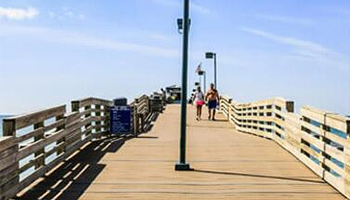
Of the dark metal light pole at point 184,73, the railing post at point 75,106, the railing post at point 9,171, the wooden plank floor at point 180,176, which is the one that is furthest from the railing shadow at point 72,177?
the dark metal light pole at point 184,73

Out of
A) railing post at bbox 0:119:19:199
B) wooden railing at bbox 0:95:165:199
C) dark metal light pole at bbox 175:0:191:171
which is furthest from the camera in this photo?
dark metal light pole at bbox 175:0:191:171

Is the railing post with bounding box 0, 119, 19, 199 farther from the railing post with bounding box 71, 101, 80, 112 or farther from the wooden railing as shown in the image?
the railing post with bounding box 71, 101, 80, 112

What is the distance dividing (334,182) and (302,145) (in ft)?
8.01

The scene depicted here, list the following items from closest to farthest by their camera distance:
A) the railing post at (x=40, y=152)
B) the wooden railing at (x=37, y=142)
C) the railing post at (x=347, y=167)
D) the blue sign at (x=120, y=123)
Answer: the wooden railing at (x=37, y=142)
the railing post at (x=347, y=167)
the railing post at (x=40, y=152)
the blue sign at (x=120, y=123)

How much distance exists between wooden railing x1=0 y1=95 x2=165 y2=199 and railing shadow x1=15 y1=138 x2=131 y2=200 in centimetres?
14

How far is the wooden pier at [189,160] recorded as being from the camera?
7797 millimetres

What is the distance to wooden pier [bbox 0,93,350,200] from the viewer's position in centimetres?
780

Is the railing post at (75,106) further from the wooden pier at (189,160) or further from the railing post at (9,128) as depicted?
the railing post at (9,128)

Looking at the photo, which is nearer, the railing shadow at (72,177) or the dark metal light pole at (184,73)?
the railing shadow at (72,177)

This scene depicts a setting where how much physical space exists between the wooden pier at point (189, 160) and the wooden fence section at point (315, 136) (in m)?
0.02

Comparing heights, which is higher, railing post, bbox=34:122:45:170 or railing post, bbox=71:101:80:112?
railing post, bbox=71:101:80:112

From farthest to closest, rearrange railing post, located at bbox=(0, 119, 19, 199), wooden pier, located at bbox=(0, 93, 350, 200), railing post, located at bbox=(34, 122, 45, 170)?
railing post, located at bbox=(34, 122, 45, 170) < wooden pier, located at bbox=(0, 93, 350, 200) < railing post, located at bbox=(0, 119, 19, 199)

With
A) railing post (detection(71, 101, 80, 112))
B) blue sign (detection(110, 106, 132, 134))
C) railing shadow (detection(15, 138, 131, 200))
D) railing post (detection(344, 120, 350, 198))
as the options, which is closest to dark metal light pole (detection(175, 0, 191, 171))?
railing shadow (detection(15, 138, 131, 200))

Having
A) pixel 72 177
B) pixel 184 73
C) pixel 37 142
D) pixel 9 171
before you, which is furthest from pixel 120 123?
pixel 9 171
